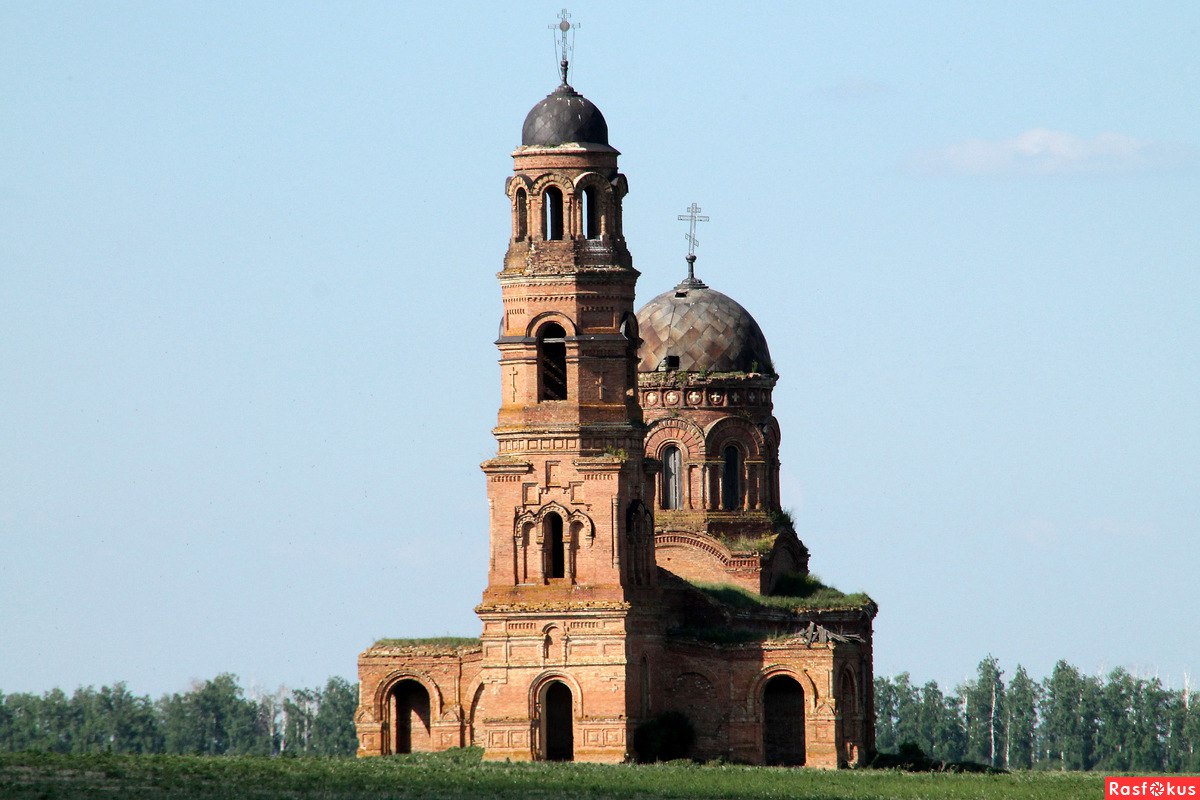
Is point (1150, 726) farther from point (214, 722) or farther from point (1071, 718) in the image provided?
point (214, 722)

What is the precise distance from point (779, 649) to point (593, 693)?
4006 millimetres

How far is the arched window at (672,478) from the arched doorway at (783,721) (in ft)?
28.1

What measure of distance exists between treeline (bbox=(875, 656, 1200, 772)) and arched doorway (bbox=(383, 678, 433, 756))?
31591mm

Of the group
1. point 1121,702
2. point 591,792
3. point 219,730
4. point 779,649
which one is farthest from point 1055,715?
point 591,792

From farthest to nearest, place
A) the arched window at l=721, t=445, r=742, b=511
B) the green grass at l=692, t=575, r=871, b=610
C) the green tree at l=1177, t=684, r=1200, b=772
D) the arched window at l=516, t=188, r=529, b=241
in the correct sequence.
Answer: the green tree at l=1177, t=684, r=1200, b=772, the arched window at l=721, t=445, r=742, b=511, the green grass at l=692, t=575, r=871, b=610, the arched window at l=516, t=188, r=529, b=241

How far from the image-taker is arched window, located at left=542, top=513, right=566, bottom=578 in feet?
190

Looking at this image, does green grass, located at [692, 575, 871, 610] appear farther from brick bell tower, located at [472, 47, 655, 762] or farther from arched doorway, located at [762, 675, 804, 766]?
brick bell tower, located at [472, 47, 655, 762]

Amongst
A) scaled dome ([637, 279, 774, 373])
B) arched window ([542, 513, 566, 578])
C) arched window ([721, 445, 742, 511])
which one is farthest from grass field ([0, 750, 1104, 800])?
scaled dome ([637, 279, 774, 373])

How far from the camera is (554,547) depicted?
58281 millimetres

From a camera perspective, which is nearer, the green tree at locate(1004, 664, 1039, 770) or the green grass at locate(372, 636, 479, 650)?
the green grass at locate(372, 636, 479, 650)

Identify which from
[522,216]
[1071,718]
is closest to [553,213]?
[522,216]

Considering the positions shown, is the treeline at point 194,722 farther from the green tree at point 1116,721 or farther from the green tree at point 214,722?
the green tree at point 1116,721

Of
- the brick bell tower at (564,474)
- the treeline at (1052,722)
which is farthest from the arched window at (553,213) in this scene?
the treeline at (1052,722)

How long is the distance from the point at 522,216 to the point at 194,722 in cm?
4104
